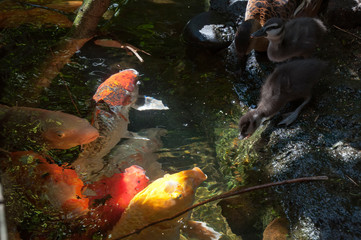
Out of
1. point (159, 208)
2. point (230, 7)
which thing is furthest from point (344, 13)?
point (159, 208)

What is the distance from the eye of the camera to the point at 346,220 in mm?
2125

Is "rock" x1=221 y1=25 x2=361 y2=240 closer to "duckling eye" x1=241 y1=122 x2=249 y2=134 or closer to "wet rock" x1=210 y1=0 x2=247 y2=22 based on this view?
"duckling eye" x1=241 y1=122 x2=249 y2=134

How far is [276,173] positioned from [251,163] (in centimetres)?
34

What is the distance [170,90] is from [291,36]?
162 centimetres

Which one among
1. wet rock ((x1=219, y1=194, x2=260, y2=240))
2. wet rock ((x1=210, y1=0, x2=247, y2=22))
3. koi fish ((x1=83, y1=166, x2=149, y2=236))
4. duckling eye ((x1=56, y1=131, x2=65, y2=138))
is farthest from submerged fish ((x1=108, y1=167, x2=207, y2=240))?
wet rock ((x1=210, y1=0, x2=247, y2=22))

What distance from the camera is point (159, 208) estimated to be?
218 centimetres

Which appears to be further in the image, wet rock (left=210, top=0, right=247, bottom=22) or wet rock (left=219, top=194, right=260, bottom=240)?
wet rock (left=210, top=0, right=247, bottom=22)

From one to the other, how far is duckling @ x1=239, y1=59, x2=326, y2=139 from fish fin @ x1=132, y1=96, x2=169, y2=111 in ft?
3.94

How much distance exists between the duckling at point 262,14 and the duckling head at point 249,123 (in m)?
1.20

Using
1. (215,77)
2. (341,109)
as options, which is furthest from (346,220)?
(215,77)

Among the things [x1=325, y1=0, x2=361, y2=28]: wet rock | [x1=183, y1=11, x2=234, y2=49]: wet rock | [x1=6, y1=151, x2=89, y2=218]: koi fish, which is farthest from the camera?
[x1=183, y1=11, x2=234, y2=49]: wet rock

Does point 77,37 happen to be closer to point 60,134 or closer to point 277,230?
point 60,134

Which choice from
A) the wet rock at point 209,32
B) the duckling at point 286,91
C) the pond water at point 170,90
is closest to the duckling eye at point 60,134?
the pond water at point 170,90

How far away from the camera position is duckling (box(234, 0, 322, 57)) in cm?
399
